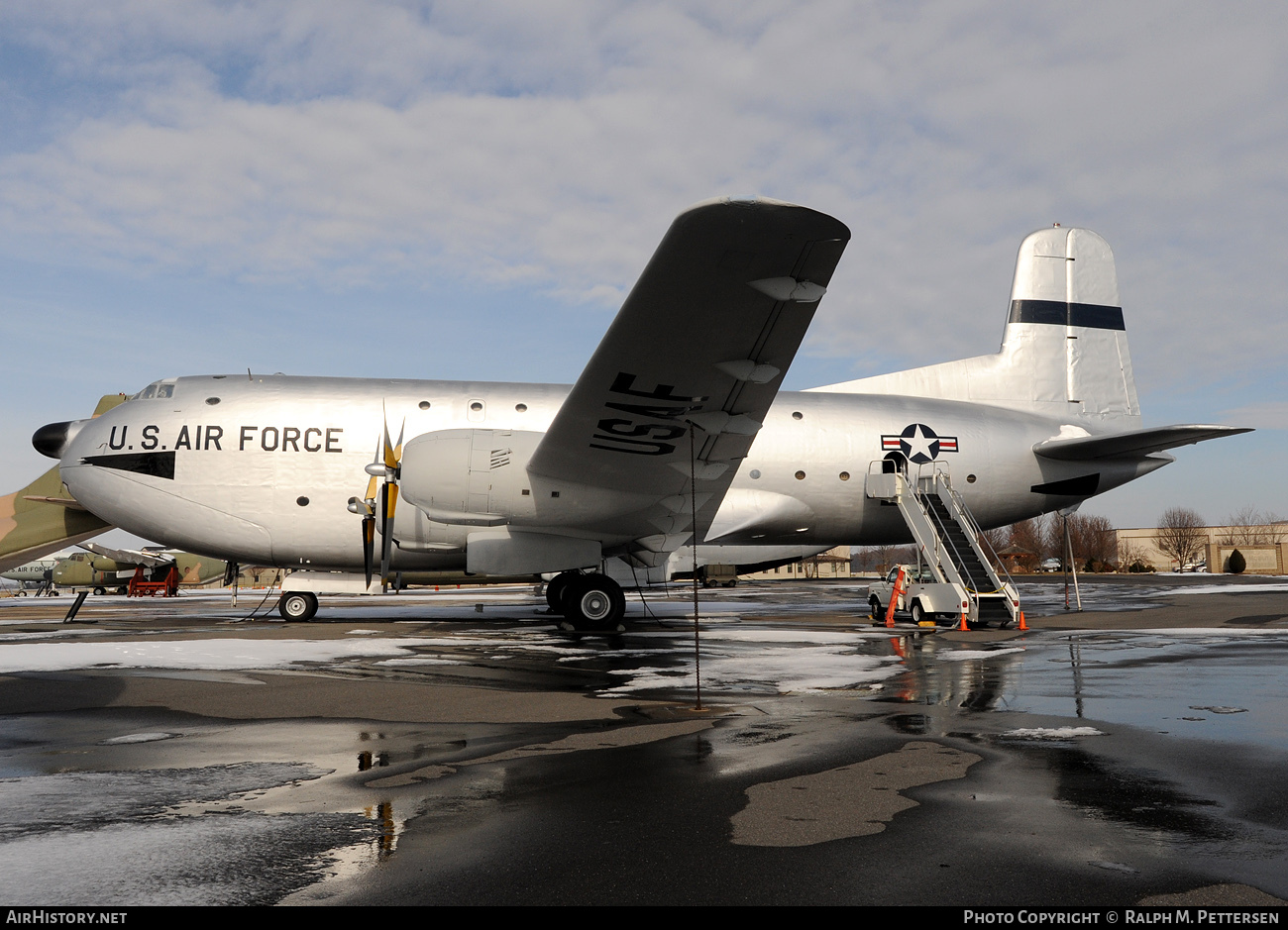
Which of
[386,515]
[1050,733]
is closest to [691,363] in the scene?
[1050,733]

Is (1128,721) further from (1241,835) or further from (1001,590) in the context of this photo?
(1001,590)

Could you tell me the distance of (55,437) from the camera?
17766 mm

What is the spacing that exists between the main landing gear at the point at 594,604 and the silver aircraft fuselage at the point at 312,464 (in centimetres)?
91

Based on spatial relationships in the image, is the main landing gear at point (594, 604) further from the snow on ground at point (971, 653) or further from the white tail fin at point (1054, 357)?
the white tail fin at point (1054, 357)

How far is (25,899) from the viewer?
9.63ft

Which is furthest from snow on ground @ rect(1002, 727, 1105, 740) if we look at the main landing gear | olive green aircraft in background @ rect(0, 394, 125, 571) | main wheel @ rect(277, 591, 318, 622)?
olive green aircraft in background @ rect(0, 394, 125, 571)

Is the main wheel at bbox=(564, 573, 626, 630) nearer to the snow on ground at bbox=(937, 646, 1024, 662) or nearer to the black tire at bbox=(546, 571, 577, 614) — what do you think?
the black tire at bbox=(546, 571, 577, 614)

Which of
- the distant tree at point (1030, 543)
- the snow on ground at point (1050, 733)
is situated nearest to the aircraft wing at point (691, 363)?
the snow on ground at point (1050, 733)

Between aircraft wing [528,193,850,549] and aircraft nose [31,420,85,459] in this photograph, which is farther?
aircraft nose [31,420,85,459]

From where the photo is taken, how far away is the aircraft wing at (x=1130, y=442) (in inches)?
669

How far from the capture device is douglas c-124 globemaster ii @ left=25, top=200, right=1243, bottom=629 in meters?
10.1

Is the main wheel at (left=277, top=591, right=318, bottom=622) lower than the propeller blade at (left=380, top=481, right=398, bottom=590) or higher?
lower

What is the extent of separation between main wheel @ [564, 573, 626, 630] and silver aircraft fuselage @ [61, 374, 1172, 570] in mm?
926

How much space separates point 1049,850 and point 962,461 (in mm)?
16738
